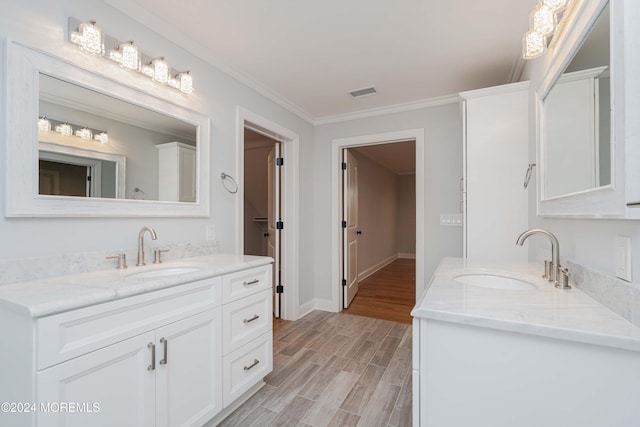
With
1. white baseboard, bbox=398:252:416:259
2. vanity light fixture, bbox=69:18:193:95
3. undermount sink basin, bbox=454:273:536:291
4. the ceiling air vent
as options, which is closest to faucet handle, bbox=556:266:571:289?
undermount sink basin, bbox=454:273:536:291

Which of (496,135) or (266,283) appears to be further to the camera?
(496,135)

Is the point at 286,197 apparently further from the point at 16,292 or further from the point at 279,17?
the point at 16,292

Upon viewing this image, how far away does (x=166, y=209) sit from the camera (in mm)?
1794

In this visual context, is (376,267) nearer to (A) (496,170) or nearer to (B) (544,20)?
(A) (496,170)

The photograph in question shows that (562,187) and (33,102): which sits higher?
(33,102)

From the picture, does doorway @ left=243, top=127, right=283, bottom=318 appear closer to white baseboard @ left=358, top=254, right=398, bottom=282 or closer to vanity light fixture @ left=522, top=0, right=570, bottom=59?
white baseboard @ left=358, top=254, right=398, bottom=282

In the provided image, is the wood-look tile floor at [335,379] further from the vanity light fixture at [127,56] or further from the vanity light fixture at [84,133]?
the vanity light fixture at [127,56]

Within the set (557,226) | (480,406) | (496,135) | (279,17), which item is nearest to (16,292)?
(480,406)

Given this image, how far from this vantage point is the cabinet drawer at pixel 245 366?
1.56 m

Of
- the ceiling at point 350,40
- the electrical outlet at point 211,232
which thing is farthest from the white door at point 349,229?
the electrical outlet at point 211,232

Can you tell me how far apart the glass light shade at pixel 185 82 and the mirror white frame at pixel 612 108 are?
2.02 m

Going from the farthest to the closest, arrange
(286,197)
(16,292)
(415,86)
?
(286,197) → (415,86) → (16,292)

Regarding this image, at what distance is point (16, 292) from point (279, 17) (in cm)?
184

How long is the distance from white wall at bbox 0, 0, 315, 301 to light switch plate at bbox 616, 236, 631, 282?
6.87 ft
